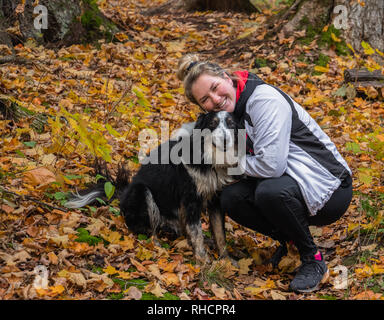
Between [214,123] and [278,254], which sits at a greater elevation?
[214,123]

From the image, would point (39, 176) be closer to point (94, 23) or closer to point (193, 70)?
point (193, 70)

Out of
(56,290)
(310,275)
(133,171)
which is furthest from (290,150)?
(133,171)

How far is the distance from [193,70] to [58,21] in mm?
4661

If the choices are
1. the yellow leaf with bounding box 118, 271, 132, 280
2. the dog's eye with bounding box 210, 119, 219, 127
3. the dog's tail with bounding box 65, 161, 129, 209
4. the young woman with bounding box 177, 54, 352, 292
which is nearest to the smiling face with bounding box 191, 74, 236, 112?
the young woman with bounding box 177, 54, 352, 292

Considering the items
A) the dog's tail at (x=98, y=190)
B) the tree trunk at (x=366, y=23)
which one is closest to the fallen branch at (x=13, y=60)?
the dog's tail at (x=98, y=190)

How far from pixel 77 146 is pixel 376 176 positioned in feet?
9.59

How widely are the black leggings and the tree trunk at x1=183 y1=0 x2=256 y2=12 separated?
8.69 meters

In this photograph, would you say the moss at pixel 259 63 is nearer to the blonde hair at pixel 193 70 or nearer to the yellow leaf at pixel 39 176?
the blonde hair at pixel 193 70

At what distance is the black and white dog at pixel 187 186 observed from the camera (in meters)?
3.42

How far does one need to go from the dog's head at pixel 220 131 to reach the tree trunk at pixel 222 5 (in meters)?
8.54

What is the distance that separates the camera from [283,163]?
3.09m

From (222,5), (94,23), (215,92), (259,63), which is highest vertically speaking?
(222,5)

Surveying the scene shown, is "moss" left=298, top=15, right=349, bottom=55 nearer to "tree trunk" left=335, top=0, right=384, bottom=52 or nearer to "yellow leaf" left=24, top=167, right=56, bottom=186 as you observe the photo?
"tree trunk" left=335, top=0, right=384, bottom=52
